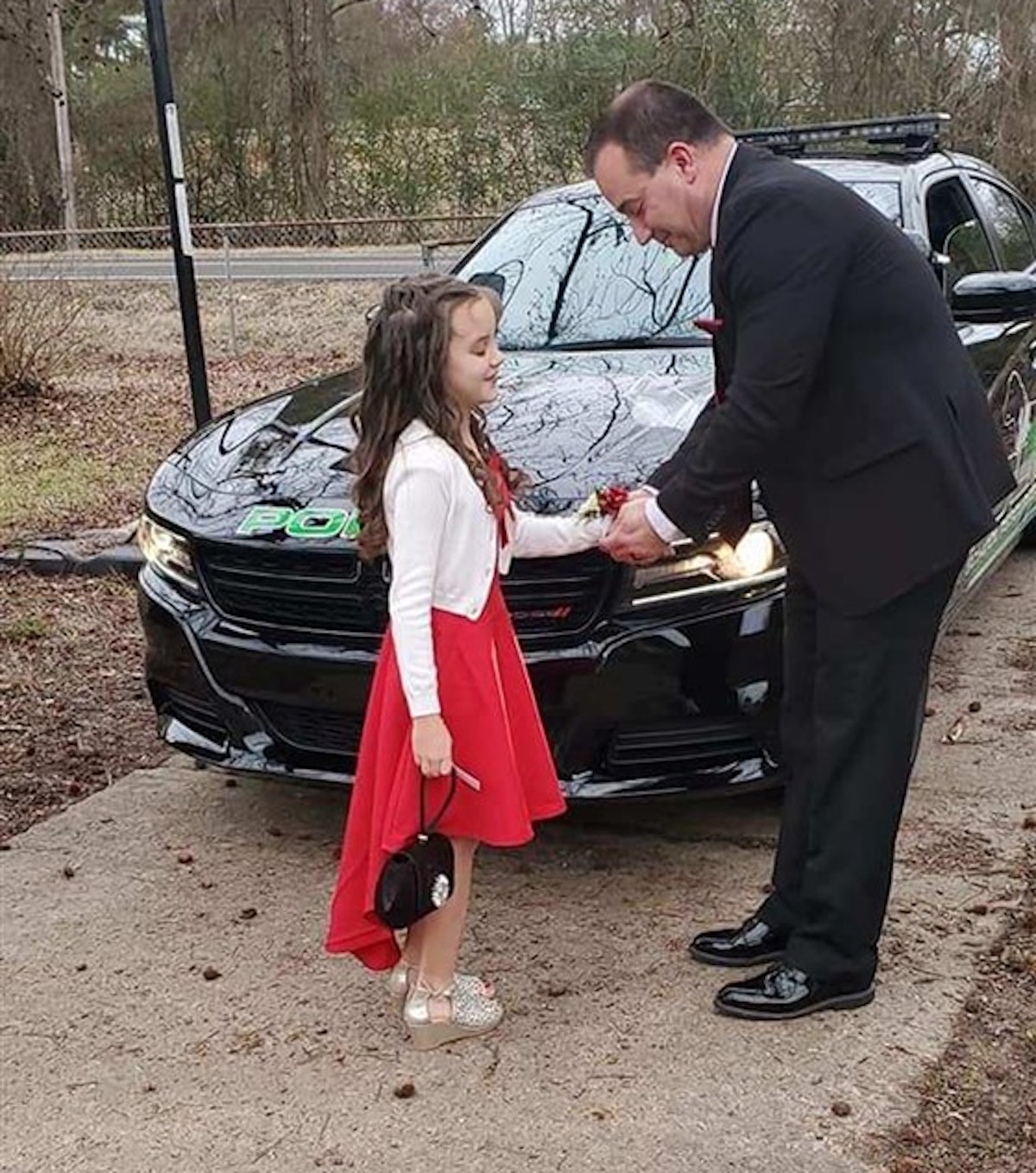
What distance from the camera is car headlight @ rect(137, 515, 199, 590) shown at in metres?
4.03

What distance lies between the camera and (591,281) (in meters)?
5.12

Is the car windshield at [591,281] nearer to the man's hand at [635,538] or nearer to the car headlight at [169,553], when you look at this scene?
the car headlight at [169,553]

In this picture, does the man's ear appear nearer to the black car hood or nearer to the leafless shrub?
the black car hood

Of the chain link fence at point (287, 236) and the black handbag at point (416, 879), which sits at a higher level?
the chain link fence at point (287, 236)

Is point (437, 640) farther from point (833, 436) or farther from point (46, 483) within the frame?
point (46, 483)

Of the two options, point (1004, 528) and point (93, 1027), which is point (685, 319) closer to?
point (1004, 528)

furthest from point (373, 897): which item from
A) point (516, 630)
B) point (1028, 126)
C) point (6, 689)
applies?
point (1028, 126)

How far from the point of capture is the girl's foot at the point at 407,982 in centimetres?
330

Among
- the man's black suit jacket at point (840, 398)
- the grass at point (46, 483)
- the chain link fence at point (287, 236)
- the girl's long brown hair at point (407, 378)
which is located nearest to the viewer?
the man's black suit jacket at point (840, 398)

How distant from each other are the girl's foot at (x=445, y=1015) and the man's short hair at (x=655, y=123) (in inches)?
67.5

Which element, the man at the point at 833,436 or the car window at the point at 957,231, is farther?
the car window at the point at 957,231

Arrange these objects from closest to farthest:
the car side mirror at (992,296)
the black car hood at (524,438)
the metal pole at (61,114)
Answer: the black car hood at (524,438), the car side mirror at (992,296), the metal pole at (61,114)

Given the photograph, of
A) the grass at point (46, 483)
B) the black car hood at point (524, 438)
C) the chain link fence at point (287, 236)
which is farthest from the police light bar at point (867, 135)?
the chain link fence at point (287, 236)

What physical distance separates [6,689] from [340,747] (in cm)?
219
